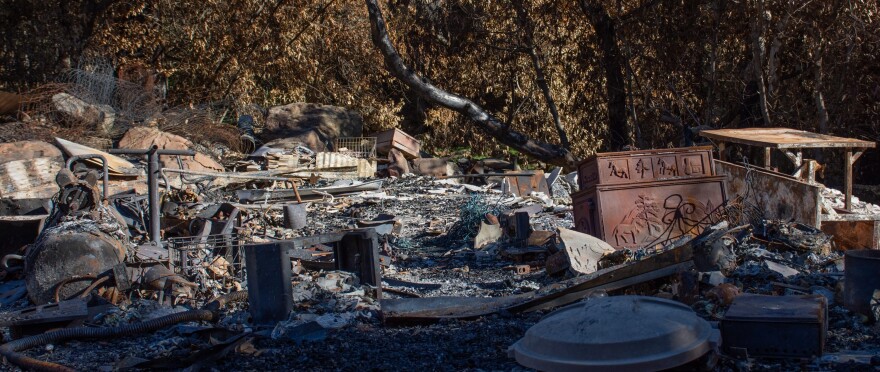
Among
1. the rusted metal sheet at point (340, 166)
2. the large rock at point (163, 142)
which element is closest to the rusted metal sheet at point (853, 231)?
the rusted metal sheet at point (340, 166)

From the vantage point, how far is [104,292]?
22.9ft

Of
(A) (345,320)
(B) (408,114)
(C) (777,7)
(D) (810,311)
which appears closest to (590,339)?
(D) (810,311)

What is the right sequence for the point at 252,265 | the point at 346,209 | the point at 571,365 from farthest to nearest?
the point at 346,209 < the point at 252,265 < the point at 571,365

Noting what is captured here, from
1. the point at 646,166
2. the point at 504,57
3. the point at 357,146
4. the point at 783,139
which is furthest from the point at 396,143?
the point at 783,139

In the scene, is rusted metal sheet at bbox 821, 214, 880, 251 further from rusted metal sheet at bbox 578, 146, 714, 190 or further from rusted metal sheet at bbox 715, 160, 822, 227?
rusted metal sheet at bbox 578, 146, 714, 190

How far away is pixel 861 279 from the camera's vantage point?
543 centimetres

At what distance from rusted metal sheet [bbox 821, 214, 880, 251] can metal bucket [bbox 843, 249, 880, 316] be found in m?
3.16

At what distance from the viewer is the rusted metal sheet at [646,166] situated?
9031 millimetres

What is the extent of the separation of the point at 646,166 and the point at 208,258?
15.1 ft

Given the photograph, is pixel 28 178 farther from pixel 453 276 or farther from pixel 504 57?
pixel 504 57

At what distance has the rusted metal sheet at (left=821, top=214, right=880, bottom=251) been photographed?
27.7 feet

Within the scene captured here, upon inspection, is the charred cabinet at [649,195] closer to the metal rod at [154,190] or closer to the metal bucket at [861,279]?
the metal bucket at [861,279]

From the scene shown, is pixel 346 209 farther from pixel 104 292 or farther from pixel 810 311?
pixel 810 311

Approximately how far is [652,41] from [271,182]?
7.89 m
